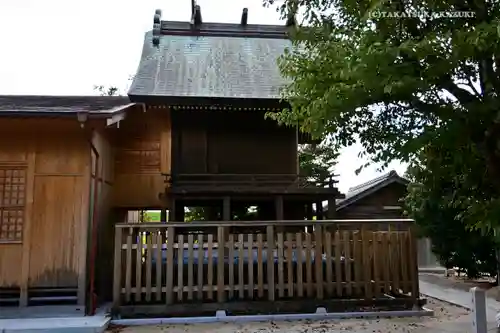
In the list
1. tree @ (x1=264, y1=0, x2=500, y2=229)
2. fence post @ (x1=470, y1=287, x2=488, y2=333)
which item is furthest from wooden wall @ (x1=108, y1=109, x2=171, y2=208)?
fence post @ (x1=470, y1=287, x2=488, y2=333)

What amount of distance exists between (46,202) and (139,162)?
2.78m

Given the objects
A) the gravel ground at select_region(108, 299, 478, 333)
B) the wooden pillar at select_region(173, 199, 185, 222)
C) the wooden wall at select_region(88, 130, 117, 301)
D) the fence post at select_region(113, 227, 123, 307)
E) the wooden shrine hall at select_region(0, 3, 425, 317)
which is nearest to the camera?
the gravel ground at select_region(108, 299, 478, 333)

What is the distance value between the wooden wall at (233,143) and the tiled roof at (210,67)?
65 cm

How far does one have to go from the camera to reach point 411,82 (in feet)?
12.0

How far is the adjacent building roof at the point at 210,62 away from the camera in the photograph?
9586 millimetres

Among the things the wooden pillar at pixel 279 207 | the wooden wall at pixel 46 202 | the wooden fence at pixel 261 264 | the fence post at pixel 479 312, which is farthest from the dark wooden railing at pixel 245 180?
the fence post at pixel 479 312

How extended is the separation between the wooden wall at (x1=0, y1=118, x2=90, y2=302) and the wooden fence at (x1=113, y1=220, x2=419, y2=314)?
2.59ft

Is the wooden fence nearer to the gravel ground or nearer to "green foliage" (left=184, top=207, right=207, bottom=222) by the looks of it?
the gravel ground

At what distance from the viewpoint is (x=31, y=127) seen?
22.4 ft

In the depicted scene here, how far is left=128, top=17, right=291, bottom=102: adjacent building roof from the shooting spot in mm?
9586

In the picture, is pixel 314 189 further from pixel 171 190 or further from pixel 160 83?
pixel 160 83

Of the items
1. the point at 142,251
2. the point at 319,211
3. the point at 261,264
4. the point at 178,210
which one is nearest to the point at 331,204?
the point at 319,211

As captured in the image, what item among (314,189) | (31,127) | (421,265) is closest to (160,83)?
(31,127)

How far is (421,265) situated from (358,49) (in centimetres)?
1596
